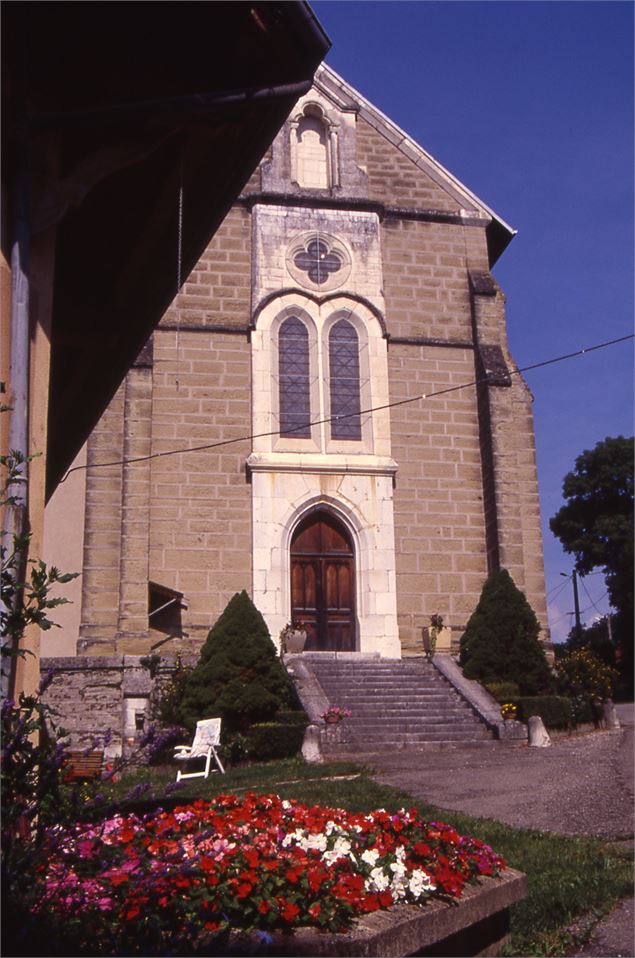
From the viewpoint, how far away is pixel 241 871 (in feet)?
14.5

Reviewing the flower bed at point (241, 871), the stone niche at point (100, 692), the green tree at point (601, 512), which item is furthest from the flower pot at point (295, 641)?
the green tree at point (601, 512)

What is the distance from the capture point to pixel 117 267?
297 inches

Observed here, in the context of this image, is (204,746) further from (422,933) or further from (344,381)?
(422,933)

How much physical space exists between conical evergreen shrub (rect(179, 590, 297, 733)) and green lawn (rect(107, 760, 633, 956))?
5.04 meters

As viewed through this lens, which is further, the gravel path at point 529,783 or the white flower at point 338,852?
the gravel path at point 529,783

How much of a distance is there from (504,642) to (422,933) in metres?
15.7

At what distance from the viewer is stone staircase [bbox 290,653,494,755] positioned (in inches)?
642

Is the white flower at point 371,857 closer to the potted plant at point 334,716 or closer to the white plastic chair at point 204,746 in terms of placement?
the white plastic chair at point 204,746

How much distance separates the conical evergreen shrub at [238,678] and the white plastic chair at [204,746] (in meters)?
1.44

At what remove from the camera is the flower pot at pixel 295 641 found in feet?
66.7

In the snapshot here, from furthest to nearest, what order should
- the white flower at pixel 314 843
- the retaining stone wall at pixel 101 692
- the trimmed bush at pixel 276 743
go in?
the retaining stone wall at pixel 101 692 → the trimmed bush at pixel 276 743 → the white flower at pixel 314 843

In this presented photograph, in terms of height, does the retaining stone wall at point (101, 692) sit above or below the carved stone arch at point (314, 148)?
below

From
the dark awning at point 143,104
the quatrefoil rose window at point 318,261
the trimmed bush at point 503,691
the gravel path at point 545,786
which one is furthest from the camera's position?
the quatrefoil rose window at point 318,261

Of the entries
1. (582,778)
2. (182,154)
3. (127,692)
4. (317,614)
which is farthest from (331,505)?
(182,154)
